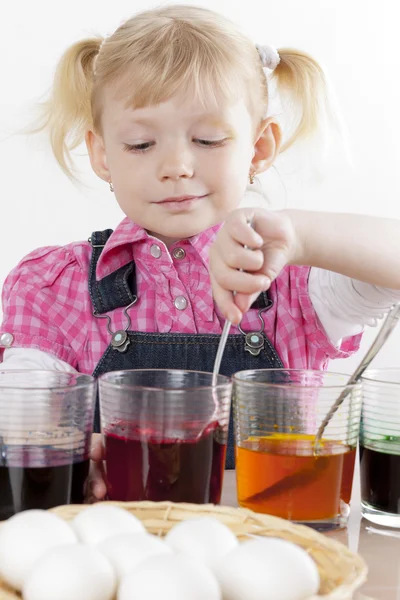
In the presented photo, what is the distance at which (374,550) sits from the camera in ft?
2.32

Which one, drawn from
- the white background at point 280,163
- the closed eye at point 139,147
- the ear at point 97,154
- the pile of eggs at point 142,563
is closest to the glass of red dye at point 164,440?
the pile of eggs at point 142,563

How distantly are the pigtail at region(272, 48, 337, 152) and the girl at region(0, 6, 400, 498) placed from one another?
0.06 ft

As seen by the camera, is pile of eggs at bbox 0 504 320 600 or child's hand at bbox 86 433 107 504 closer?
pile of eggs at bbox 0 504 320 600

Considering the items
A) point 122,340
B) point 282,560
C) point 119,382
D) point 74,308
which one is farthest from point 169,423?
point 74,308

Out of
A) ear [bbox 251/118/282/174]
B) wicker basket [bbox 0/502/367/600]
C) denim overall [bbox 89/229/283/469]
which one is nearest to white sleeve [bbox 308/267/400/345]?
denim overall [bbox 89/229/283/469]

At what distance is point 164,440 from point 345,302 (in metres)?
0.58

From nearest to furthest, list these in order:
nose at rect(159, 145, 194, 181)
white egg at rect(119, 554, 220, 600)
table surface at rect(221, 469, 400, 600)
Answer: white egg at rect(119, 554, 220, 600)
table surface at rect(221, 469, 400, 600)
nose at rect(159, 145, 194, 181)

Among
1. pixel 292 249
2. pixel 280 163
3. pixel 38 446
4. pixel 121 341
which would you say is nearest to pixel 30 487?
pixel 38 446

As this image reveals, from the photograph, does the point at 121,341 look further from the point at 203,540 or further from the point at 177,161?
the point at 203,540

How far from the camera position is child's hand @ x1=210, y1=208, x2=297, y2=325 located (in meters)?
0.80

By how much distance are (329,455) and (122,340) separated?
1.77 feet

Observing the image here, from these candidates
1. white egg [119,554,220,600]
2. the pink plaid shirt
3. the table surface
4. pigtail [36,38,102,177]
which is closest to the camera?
white egg [119,554,220,600]

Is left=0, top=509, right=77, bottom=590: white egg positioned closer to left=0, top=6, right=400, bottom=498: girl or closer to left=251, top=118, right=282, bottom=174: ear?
left=0, top=6, right=400, bottom=498: girl

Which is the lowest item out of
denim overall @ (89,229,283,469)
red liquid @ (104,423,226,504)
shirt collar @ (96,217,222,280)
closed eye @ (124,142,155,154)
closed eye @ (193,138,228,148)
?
red liquid @ (104,423,226,504)
